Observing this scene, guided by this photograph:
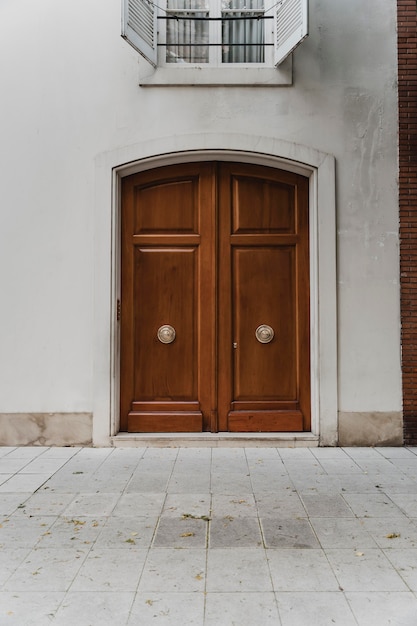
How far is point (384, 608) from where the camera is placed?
9.65 ft

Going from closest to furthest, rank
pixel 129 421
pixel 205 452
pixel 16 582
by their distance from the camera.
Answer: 1. pixel 16 582
2. pixel 205 452
3. pixel 129 421

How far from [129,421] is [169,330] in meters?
1.24

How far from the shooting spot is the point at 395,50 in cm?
679

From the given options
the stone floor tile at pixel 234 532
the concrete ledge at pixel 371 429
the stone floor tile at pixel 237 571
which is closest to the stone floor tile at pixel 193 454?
the concrete ledge at pixel 371 429

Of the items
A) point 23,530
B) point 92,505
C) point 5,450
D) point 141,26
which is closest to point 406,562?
point 92,505

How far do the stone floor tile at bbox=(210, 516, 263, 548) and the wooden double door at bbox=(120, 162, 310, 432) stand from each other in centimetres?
258

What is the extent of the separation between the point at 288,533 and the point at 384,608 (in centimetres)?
111

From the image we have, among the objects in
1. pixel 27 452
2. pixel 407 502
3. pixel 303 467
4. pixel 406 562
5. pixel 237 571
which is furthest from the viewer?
pixel 27 452

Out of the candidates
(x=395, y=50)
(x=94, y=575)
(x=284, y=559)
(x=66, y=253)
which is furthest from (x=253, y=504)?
(x=395, y=50)

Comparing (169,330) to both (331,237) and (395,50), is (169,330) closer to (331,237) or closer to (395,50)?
(331,237)

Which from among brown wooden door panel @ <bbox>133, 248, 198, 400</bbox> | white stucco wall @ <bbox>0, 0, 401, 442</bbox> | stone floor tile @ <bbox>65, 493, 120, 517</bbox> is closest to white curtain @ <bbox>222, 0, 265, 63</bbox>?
white stucco wall @ <bbox>0, 0, 401, 442</bbox>

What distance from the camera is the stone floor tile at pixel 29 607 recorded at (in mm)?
2842

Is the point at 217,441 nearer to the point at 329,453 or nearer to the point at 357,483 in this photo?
the point at 329,453

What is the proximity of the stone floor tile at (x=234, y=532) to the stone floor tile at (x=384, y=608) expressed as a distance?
0.90m
